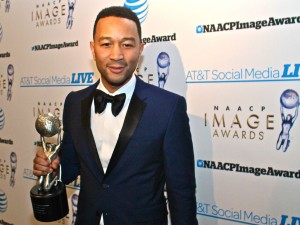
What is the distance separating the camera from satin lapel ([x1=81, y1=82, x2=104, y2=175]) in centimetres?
127

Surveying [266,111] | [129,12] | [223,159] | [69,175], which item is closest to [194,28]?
[129,12]

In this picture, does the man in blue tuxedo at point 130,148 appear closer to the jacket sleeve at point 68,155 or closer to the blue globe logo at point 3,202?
the jacket sleeve at point 68,155

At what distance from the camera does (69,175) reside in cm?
148

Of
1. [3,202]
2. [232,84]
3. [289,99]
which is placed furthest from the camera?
[3,202]

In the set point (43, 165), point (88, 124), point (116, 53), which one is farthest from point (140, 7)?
point (43, 165)

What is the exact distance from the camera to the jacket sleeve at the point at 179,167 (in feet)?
4.02

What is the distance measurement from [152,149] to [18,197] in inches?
64.5

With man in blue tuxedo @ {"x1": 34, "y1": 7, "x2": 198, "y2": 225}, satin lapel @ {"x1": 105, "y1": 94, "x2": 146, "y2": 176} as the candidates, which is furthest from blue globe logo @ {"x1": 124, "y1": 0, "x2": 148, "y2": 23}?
satin lapel @ {"x1": 105, "y1": 94, "x2": 146, "y2": 176}

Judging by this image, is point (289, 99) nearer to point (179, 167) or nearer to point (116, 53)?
point (179, 167)

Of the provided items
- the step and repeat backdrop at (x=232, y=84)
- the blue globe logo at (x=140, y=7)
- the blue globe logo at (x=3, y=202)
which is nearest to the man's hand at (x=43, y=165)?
the step and repeat backdrop at (x=232, y=84)

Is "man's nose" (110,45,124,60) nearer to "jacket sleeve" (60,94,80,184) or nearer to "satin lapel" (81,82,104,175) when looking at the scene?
"satin lapel" (81,82,104,175)

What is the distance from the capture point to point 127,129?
1239mm

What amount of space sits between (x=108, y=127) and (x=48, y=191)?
0.34 m

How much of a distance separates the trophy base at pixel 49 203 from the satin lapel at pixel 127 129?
0.22 m
